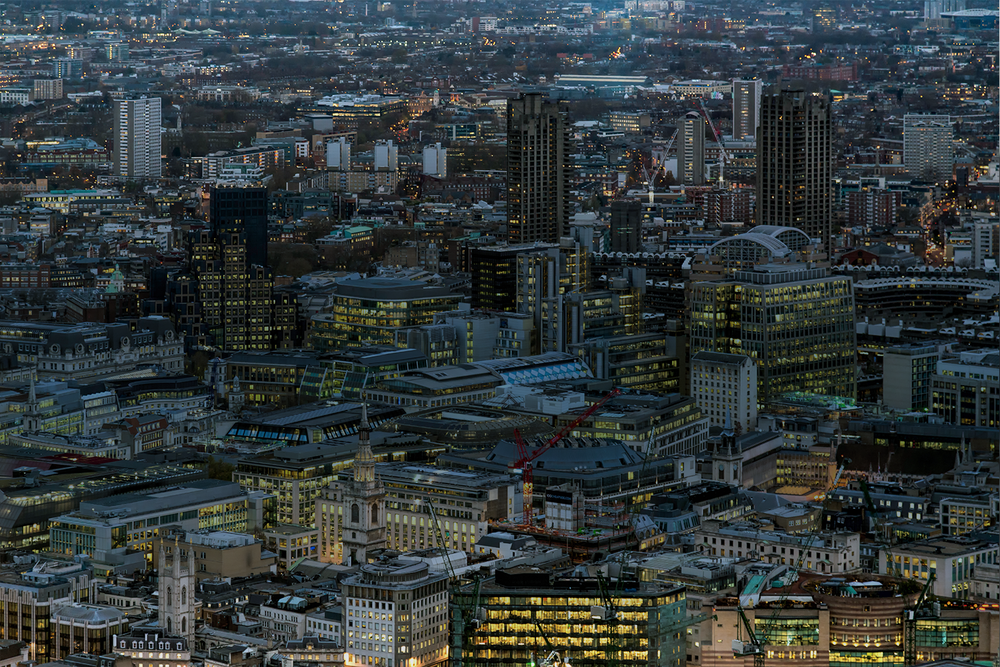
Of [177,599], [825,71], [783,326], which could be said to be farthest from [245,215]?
[825,71]

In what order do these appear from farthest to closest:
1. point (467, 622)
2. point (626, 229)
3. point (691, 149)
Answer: point (691, 149), point (626, 229), point (467, 622)

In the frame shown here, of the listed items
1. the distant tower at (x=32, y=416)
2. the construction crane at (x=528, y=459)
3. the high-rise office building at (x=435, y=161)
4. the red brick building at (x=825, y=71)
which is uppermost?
the red brick building at (x=825, y=71)

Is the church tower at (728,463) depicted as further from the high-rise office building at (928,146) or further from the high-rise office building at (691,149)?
the high-rise office building at (928,146)

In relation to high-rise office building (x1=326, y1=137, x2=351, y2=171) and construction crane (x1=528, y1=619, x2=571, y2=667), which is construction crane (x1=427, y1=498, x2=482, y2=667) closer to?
construction crane (x1=528, y1=619, x2=571, y2=667)

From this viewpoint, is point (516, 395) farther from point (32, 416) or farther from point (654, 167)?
point (654, 167)

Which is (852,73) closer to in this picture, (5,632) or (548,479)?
(548,479)

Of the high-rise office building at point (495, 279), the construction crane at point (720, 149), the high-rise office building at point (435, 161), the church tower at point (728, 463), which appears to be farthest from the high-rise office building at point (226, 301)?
the high-rise office building at point (435, 161)

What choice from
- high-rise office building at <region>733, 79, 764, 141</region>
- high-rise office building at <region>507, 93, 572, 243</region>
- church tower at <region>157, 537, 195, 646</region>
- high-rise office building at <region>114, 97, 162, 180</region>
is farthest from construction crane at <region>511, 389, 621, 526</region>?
high-rise office building at <region>733, 79, 764, 141</region>

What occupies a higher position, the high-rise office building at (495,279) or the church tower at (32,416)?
the high-rise office building at (495,279)
